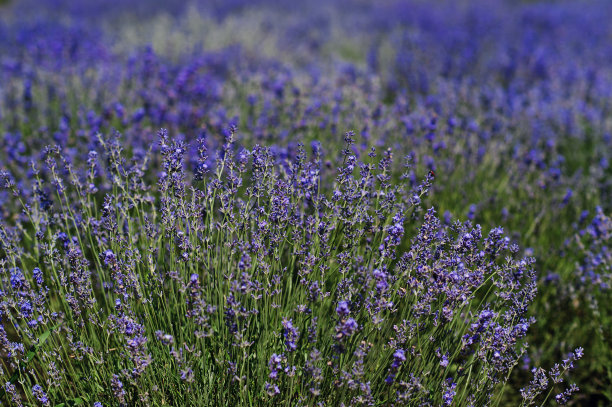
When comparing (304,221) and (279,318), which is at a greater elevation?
(304,221)

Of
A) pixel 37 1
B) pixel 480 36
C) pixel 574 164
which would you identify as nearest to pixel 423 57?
pixel 480 36

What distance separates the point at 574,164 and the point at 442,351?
3.73 metres

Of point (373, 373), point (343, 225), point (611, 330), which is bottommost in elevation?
point (611, 330)

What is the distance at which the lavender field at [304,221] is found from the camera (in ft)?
6.68

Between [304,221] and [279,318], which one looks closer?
[279,318]

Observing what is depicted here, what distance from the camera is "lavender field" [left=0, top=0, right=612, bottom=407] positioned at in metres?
2.04

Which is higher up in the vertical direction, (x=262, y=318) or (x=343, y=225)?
(x=343, y=225)

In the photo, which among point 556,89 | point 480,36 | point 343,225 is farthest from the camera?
point 480,36

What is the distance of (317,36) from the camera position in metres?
10.3

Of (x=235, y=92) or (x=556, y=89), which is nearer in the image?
(x=235, y=92)

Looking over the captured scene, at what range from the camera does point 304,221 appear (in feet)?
8.27

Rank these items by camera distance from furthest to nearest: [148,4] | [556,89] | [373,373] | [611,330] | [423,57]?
[148,4] < [423,57] < [556,89] < [611,330] < [373,373]

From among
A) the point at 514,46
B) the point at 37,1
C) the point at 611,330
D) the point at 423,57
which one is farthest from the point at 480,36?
the point at 37,1

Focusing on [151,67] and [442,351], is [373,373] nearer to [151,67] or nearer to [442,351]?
[442,351]
